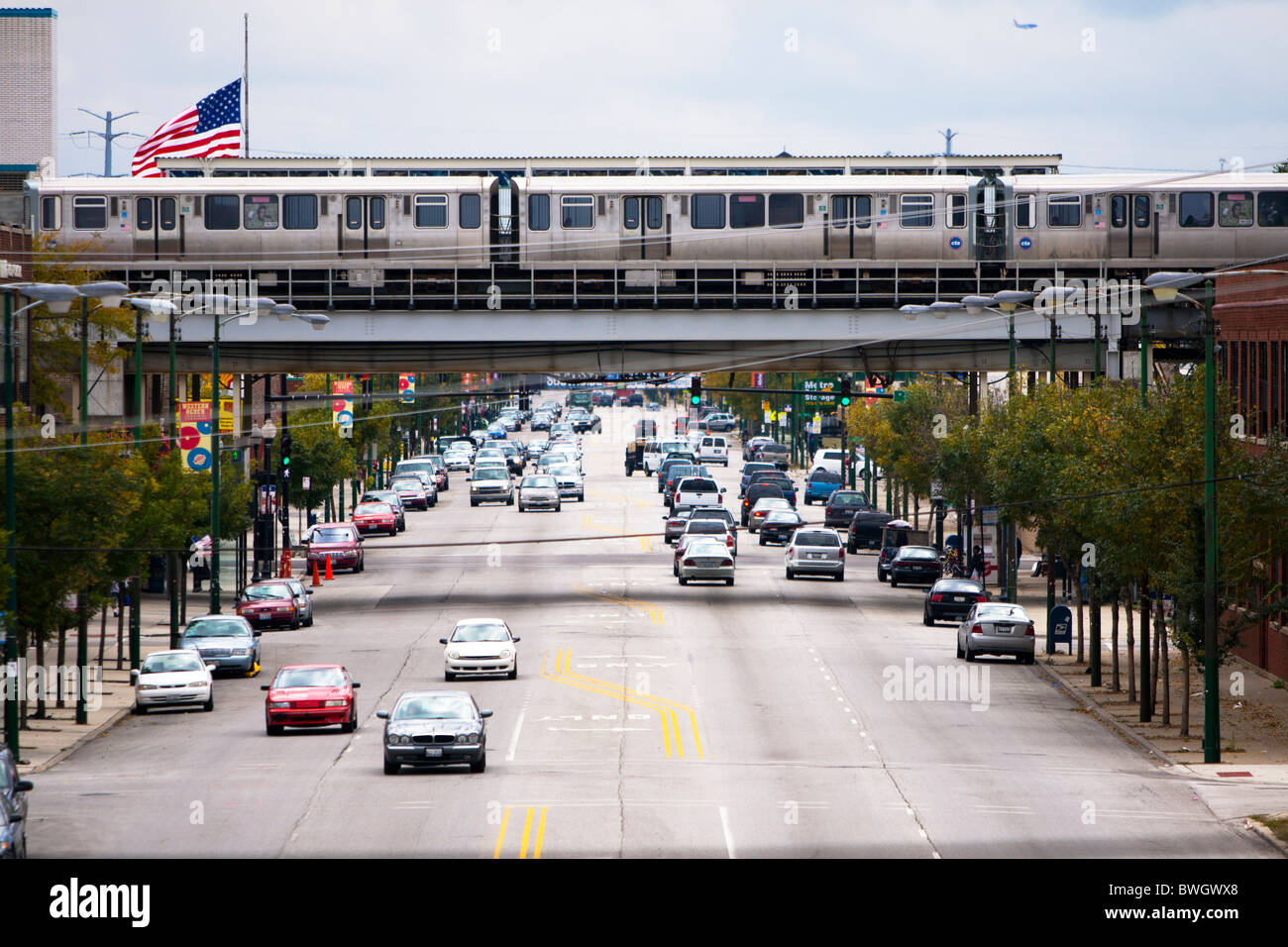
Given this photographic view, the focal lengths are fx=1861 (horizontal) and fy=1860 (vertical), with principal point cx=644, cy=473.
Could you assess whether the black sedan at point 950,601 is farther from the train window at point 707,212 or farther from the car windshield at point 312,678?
the car windshield at point 312,678

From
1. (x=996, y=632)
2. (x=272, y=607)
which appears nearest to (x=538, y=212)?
(x=272, y=607)

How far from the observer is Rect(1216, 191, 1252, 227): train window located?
5028 cm

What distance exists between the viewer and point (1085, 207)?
49.7 meters

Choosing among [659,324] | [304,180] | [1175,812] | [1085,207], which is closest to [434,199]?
[304,180]

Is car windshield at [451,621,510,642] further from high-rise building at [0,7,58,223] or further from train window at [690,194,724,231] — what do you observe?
high-rise building at [0,7,58,223]

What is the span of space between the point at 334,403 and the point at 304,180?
1964cm

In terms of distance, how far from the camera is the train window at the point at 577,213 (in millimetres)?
49281

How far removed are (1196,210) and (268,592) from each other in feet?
87.7

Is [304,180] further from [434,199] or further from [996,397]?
[996,397]

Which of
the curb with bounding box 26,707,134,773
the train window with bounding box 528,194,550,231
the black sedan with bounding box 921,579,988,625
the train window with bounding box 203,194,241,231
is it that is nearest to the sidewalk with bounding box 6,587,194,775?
the curb with bounding box 26,707,134,773

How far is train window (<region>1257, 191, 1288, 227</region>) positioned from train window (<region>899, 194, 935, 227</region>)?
30.0ft

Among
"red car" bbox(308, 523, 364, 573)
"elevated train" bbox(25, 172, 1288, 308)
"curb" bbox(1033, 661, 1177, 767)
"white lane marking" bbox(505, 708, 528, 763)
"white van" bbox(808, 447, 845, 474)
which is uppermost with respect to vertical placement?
"elevated train" bbox(25, 172, 1288, 308)

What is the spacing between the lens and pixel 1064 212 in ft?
163

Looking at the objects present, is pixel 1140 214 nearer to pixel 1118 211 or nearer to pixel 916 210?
pixel 1118 211
